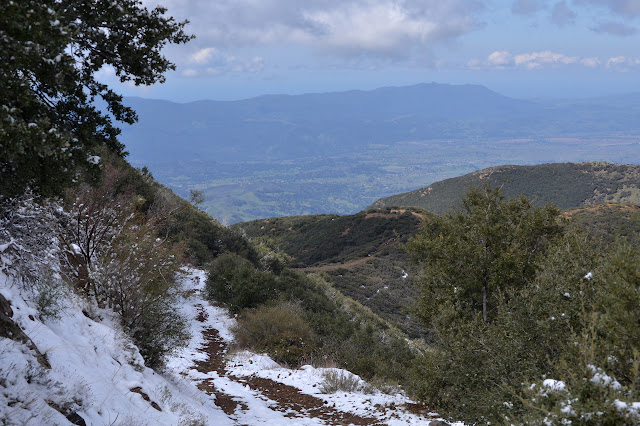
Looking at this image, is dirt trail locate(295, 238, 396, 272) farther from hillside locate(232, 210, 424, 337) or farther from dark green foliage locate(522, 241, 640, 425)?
dark green foliage locate(522, 241, 640, 425)

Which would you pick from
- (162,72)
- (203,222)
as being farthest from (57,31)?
(203,222)

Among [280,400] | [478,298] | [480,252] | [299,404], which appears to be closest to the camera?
[299,404]

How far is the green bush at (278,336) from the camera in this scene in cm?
1287

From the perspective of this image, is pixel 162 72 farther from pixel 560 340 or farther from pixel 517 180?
pixel 517 180

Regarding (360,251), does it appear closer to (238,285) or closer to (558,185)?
(238,285)

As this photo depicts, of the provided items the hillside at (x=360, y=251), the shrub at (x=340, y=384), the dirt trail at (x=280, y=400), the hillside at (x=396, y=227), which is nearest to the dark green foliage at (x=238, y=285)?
the dirt trail at (x=280, y=400)

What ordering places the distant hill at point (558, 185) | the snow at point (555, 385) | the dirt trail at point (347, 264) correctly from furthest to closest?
1. the distant hill at point (558, 185)
2. the dirt trail at point (347, 264)
3. the snow at point (555, 385)

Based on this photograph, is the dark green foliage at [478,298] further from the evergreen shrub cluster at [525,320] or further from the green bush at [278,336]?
the green bush at [278,336]

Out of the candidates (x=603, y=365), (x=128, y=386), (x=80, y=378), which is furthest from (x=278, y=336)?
(x=603, y=365)

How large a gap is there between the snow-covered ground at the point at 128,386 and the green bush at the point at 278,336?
27.2 inches

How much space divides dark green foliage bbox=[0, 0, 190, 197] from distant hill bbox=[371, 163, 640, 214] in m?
76.0

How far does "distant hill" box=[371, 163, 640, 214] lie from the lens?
7962 centimetres

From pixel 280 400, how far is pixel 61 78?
7995 mm

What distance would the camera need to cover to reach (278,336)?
13492 millimetres
